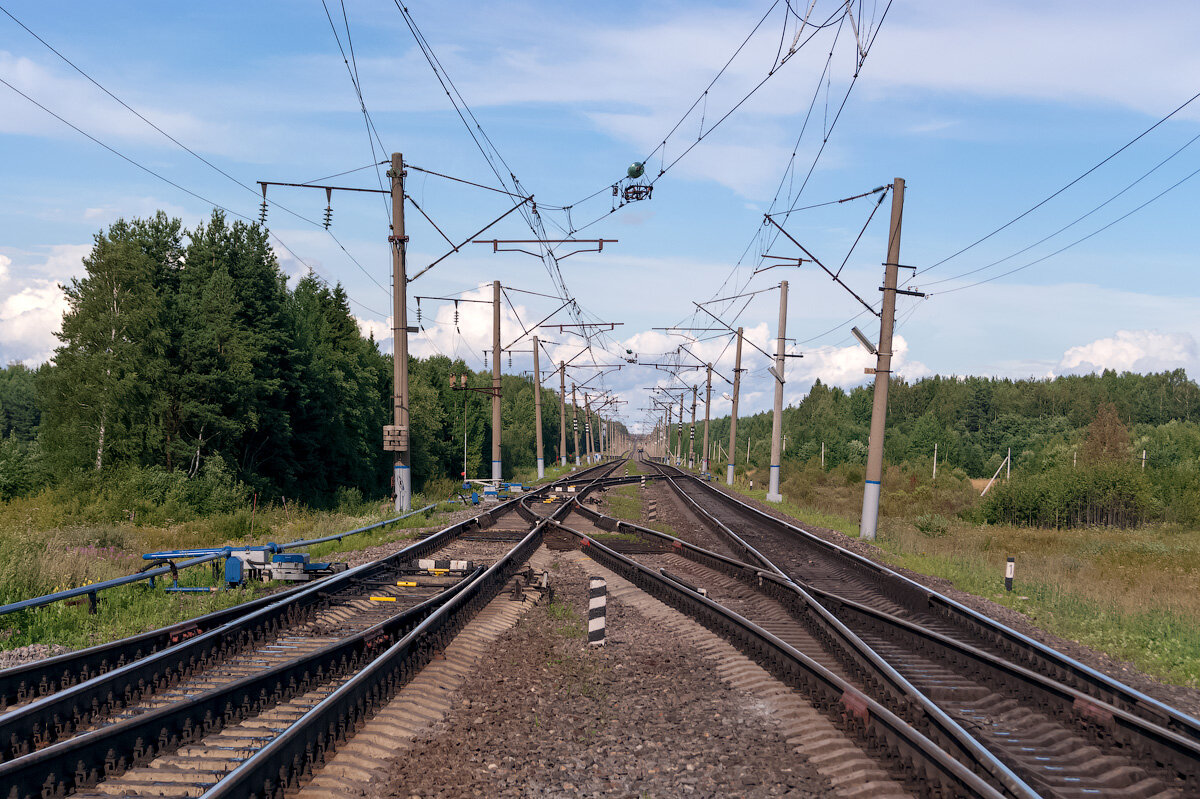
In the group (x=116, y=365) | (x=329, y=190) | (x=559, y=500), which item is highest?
(x=329, y=190)

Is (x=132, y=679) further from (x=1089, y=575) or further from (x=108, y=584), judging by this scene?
(x=1089, y=575)

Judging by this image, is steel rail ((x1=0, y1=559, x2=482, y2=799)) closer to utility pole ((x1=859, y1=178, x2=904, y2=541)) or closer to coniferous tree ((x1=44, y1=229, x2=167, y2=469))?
utility pole ((x1=859, y1=178, x2=904, y2=541))

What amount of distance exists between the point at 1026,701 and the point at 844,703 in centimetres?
248

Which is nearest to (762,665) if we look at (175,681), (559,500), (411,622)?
(411,622)

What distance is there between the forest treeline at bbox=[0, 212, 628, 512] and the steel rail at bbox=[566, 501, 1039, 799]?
80.2 feet

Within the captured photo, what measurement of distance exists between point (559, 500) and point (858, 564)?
19368 millimetres

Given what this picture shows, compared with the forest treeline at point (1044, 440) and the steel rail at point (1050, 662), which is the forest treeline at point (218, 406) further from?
the steel rail at point (1050, 662)

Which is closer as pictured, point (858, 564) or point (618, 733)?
point (618, 733)

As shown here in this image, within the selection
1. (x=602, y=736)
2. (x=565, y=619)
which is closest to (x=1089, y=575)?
(x=565, y=619)

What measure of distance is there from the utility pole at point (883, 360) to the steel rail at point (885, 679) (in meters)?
8.10

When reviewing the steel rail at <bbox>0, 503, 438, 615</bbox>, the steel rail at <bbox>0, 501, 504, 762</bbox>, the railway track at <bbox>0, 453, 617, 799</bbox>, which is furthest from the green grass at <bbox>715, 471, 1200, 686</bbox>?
the steel rail at <bbox>0, 503, 438, 615</bbox>

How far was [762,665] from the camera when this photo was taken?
952 centimetres

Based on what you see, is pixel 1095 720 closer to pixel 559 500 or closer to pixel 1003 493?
pixel 559 500

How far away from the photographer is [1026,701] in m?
8.42
